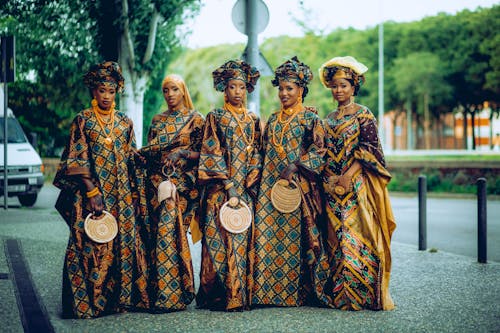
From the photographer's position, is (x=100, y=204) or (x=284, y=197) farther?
(x=284, y=197)

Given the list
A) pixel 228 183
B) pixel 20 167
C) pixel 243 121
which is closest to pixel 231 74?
pixel 243 121

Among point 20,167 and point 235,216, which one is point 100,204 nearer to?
point 235,216

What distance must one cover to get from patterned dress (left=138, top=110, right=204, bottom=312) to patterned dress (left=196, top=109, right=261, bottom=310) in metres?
0.16

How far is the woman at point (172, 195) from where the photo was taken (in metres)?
5.64

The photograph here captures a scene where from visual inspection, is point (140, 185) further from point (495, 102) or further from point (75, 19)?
point (495, 102)

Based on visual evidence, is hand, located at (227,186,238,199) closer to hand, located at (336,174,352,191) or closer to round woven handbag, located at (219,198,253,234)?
round woven handbag, located at (219,198,253,234)

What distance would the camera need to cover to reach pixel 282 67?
5.94 m

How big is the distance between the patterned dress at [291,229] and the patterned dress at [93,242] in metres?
1.01

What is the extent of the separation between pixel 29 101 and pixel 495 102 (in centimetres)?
2768

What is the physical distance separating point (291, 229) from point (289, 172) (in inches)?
19.6

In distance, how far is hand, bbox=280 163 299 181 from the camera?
571 cm

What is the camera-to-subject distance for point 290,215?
5855mm

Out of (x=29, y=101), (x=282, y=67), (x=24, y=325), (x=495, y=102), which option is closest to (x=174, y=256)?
(x=24, y=325)

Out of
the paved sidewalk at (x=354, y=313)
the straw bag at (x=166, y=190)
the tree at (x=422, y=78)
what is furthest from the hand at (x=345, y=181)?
the tree at (x=422, y=78)
